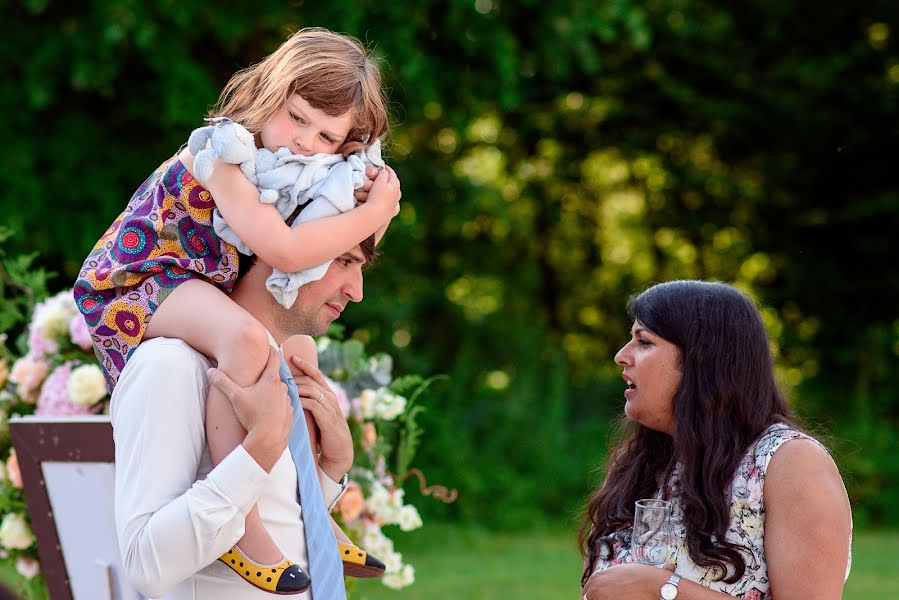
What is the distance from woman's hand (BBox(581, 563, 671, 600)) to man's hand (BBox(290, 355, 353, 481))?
648 millimetres

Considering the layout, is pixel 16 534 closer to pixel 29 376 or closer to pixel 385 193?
pixel 29 376

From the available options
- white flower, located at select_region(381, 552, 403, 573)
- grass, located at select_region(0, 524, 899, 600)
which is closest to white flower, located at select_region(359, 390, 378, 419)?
white flower, located at select_region(381, 552, 403, 573)

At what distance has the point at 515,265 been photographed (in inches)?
531

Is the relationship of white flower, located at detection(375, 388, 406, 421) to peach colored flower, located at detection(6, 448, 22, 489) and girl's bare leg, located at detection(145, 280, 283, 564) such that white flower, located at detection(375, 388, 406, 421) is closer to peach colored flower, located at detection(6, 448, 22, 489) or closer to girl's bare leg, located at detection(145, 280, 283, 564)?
peach colored flower, located at detection(6, 448, 22, 489)

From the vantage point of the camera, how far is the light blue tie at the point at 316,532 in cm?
229

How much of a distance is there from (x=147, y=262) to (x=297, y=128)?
39 centimetres

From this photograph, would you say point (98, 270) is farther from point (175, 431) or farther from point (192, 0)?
point (192, 0)

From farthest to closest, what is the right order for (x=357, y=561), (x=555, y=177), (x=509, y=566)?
1. (x=555, y=177)
2. (x=509, y=566)
3. (x=357, y=561)

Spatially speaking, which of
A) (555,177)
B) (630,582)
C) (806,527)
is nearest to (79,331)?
(630,582)

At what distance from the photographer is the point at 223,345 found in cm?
220

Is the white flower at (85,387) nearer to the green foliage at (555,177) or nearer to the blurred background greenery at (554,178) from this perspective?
the blurred background greenery at (554,178)

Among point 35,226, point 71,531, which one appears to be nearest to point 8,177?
point 35,226

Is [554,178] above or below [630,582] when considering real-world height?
above

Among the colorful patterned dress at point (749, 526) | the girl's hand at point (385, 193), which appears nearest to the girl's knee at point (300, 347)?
the girl's hand at point (385, 193)
